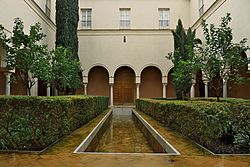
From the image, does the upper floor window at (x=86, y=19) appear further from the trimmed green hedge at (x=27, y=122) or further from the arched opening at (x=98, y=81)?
the trimmed green hedge at (x=27, y=122)

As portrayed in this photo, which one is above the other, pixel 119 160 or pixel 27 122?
pixel 27 122

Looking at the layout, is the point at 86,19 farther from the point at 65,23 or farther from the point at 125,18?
the point at 65,23

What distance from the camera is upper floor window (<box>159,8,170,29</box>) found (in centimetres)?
2520

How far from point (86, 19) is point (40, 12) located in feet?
23.9

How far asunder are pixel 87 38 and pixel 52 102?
65.9ft

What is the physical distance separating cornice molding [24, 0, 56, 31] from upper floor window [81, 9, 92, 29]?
380 cm

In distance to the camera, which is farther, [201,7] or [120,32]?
[120,32]

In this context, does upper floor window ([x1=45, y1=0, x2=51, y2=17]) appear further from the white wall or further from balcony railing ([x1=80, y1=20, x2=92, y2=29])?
the white wall

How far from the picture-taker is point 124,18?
25.4 metres

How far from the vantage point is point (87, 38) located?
25.0 metres

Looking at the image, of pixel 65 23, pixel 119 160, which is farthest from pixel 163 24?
pixel 119 160

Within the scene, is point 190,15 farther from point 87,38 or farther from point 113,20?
point 87,38

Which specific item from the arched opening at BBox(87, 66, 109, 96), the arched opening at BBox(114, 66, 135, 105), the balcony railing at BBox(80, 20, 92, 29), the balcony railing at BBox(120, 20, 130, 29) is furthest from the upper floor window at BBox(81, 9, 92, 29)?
the arched opening at BBox(114, 66, 135, 105)

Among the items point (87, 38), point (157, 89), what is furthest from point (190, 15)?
point (87, 38)
